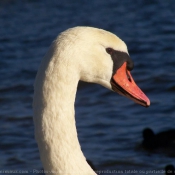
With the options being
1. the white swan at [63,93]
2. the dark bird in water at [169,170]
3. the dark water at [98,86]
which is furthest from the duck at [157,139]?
the white swan at [63,93]

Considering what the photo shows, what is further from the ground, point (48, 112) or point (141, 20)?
point (48, 112)

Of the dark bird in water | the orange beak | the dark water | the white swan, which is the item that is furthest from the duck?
the white swan

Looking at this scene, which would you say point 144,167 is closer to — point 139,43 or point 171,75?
point 171,75

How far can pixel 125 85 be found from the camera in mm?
4980

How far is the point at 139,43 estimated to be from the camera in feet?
50.4

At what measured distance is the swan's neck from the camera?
171 inches

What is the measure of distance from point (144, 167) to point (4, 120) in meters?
2.72

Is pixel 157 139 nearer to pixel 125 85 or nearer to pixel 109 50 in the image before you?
pixel 125 85

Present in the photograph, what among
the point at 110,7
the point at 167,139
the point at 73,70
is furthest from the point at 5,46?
the point at 73,70

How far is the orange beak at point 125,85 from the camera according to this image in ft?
15.9

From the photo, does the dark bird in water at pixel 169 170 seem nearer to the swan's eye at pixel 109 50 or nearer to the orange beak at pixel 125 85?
the orange beak at pixel 125 85

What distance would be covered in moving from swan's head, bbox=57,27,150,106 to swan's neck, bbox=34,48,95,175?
107mm

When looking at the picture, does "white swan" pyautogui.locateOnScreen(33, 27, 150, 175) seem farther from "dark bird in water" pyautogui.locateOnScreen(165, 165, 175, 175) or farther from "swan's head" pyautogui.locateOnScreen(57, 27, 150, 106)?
"dark bird in water" pyautogui.locateOnScreen(165, 165, 175, 175)

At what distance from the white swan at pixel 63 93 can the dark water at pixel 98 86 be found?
518 cm
